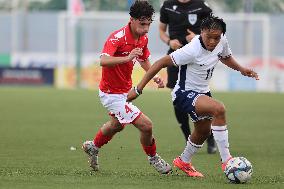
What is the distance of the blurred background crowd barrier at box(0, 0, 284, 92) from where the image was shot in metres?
45.2

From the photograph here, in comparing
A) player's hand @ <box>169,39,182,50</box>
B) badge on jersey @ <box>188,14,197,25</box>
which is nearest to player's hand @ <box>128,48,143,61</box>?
player's hand @ <box>169,39,182,50</box>

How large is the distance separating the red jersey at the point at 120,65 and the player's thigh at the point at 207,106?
1.02 metres

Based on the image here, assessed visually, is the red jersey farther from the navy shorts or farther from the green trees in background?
the green trees in background

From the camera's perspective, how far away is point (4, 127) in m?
19.5

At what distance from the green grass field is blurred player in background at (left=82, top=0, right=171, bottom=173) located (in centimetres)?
40

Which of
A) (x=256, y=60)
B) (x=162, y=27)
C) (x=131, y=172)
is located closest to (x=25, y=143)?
(x=162, y=27)

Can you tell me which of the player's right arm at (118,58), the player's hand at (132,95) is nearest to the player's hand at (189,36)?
the player's right arm at (118,58)

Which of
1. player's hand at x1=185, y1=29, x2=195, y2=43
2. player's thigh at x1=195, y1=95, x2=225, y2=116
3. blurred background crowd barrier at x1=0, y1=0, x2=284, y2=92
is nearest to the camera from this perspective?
player's thigh at x1=195, y1=95, x2=225, y2=116

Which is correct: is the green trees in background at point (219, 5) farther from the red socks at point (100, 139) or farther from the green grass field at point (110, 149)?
the red socks at point (100, 139)

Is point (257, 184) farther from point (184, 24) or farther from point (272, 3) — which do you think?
point (272, 3)

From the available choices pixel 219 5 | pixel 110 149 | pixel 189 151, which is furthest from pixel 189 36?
pixel 219 5

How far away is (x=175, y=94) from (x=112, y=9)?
54816mm

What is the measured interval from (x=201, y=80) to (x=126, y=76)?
102cm

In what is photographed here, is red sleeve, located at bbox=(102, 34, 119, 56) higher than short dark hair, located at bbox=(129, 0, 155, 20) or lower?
lower
